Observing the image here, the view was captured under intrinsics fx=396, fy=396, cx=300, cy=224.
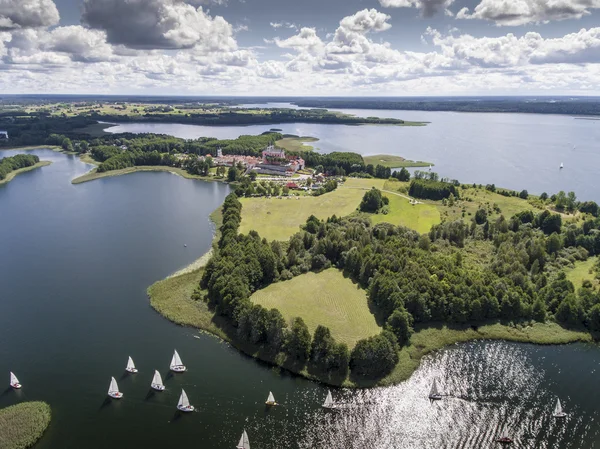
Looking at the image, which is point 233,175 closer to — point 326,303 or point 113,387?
point 326,303

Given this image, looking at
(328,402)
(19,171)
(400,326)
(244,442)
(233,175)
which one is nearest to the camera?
(244,442)

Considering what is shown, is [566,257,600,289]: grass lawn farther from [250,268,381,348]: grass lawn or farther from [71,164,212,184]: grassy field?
[71,164,212,184]: grassy field

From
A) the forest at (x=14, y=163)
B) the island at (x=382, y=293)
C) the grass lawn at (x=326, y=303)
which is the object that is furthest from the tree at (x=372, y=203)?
the forest at (x=14, y=163)

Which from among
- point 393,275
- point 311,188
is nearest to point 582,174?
point 311,188

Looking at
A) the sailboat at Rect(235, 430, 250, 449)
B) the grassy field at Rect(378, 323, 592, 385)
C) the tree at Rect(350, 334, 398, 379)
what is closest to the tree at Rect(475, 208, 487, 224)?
the grassy field at Rect(378, 323, 592, 385)

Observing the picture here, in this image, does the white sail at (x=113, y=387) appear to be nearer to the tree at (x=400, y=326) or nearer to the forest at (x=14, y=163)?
the tree at (x=400, y=326)

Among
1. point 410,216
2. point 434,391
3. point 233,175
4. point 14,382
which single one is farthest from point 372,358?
point 233,175
